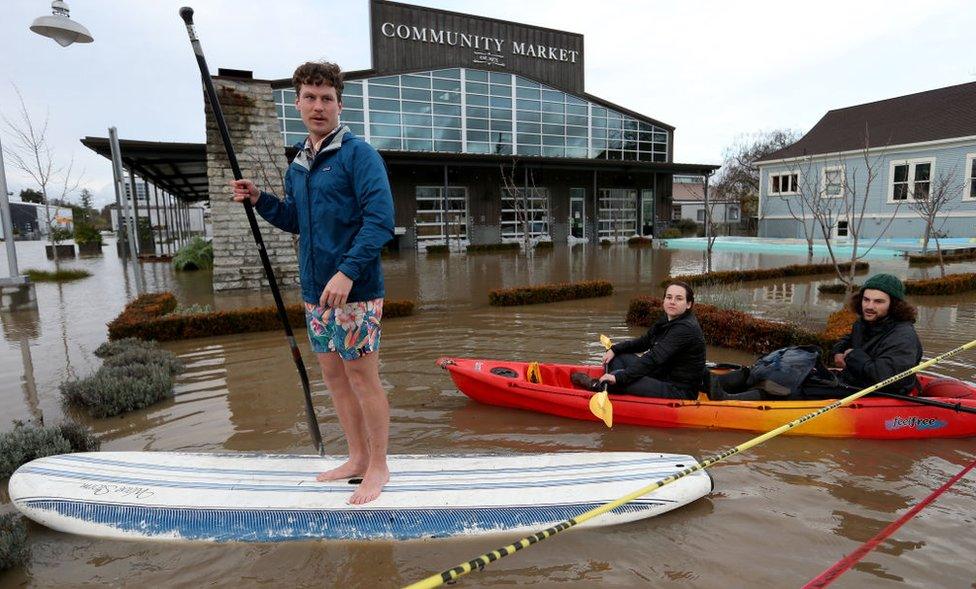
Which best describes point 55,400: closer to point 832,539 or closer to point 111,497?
point 111,497

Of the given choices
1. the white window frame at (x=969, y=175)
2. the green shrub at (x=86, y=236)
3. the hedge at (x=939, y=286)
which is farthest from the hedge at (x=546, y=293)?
the green shrub at (x=86, y=236)

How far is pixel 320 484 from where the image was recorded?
3.32m

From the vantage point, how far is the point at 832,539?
3.12 m

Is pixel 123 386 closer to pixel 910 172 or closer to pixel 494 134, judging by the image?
pixel 494 134

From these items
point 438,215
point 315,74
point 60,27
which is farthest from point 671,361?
point 438,215

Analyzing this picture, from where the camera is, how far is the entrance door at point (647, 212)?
33.8m

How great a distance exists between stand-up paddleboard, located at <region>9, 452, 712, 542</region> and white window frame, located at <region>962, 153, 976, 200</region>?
2723 centimetres

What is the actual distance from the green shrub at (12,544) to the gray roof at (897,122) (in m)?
27.8

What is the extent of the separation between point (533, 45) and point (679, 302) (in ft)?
96.2

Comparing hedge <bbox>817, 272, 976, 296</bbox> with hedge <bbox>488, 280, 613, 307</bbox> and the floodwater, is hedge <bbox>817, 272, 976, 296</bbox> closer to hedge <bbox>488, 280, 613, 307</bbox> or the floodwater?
the floodwater

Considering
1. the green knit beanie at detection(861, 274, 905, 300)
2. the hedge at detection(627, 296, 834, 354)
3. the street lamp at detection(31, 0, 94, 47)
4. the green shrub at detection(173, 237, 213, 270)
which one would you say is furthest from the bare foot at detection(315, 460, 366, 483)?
the green shrub at detection(173, 237, 213, 270)

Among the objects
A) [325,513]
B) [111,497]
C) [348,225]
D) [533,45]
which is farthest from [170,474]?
[533,45]

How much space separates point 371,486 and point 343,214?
158cm

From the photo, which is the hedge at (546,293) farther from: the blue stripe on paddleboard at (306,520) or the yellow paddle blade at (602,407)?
the blue stripe on paddleboard at (306,520)
